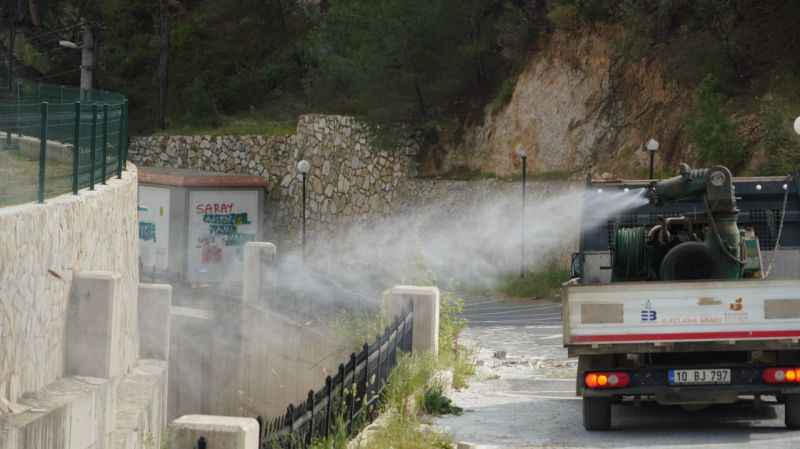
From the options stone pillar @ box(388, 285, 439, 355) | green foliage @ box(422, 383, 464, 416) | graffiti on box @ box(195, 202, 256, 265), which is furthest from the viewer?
graffiti on box @ box(195, 202, 256, 265)

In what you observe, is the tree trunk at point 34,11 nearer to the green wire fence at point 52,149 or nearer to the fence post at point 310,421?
the green wire fence at point 52,149

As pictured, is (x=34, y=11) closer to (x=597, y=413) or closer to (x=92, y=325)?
(x=92, y=325)

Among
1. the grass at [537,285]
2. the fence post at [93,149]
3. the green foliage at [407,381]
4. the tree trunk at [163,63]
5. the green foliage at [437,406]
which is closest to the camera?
the green foliage at [407,381]

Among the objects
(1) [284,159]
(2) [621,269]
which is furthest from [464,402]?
(1) [284,159]

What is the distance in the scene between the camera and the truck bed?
11.7 m

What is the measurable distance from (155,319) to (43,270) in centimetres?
760

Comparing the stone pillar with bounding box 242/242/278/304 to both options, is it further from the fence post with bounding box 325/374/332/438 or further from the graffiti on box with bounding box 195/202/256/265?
the graffiti on box with bounding box 195/202/256/265

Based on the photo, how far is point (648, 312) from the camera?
1177 centimetres

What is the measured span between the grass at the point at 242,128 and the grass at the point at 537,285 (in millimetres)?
18117

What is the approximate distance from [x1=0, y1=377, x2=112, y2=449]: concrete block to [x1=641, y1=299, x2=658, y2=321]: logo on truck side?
5413mm

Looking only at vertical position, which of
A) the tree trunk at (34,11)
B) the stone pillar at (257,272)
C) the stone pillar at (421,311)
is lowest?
the stone pillar at (421,311)

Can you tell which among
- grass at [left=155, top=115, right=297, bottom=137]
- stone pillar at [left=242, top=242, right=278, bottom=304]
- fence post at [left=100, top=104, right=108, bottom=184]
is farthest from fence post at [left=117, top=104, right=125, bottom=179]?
grass at [left=155, top=115, right=297, bottom=137]

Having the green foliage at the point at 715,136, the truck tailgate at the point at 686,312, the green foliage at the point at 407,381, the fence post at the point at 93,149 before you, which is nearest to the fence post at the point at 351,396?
the green foliage at the point at 407,381

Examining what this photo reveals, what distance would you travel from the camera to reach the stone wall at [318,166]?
160 ft
